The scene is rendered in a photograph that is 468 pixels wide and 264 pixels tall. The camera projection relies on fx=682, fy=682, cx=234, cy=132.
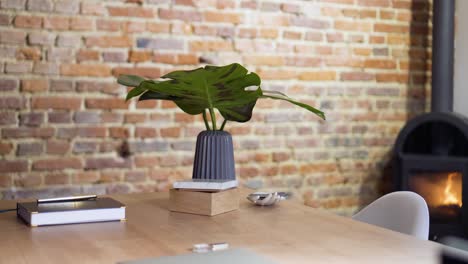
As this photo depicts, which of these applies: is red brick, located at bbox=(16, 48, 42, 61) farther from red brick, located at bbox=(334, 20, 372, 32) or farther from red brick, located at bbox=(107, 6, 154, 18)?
red brick, located at bbox=(334, 20, 372, 32)

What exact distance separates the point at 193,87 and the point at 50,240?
0.72m

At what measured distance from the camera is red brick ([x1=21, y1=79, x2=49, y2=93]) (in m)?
3.50

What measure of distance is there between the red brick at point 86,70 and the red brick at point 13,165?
513 mm

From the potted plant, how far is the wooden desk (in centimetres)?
20

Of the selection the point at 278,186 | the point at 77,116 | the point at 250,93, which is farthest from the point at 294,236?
the point at 278,186

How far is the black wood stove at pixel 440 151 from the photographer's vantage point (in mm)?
4055

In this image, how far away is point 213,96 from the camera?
228 cm

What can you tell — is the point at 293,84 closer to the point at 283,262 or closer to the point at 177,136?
the point at 177,136

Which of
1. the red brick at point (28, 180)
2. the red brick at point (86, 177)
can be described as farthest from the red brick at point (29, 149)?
the red brick at point (86, 177)

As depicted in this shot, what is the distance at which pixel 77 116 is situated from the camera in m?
3.63

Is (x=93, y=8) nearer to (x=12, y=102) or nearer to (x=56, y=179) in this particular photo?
(x=12, y=102)

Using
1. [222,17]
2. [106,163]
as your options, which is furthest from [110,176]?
[222,17]

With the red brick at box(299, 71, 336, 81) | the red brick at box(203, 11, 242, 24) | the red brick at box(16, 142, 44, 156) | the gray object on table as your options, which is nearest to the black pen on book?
the gray object on table

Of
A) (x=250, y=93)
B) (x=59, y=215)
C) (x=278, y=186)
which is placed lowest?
(x=278, y=186)
